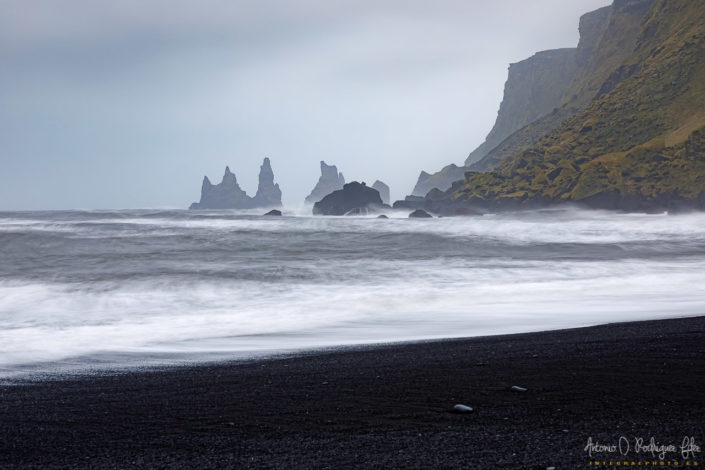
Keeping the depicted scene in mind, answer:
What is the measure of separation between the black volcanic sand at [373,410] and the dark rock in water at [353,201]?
103001 millimetres

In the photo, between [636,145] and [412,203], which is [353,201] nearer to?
[412,203]

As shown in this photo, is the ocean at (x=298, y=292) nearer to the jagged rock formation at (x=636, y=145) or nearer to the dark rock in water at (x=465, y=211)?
the jagged rock formation at (x=636, y=145)

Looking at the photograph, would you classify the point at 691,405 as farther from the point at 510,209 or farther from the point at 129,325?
the point at 510,209

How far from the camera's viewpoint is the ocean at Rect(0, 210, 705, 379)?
9.92m

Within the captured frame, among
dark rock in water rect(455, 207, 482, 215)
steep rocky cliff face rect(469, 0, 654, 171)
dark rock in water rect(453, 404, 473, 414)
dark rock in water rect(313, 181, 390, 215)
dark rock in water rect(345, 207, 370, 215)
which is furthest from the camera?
steep rocky cliff face rect(469, 0, 654, 171)

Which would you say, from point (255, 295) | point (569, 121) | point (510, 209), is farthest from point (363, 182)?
point (255, 295)

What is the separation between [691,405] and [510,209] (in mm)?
90981

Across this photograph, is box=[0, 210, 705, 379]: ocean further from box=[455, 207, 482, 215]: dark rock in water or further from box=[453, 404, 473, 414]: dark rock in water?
box=[455, 207, 482, 215]: dark rock in water

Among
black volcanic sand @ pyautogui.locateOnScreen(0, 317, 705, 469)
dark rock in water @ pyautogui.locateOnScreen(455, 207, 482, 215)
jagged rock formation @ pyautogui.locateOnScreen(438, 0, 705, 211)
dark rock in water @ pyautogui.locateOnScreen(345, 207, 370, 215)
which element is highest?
jagged rock formation @ pyautogui.locateOnScreen(438, 0, 705, 211)

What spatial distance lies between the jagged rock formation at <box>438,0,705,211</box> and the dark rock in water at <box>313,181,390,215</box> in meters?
12.8

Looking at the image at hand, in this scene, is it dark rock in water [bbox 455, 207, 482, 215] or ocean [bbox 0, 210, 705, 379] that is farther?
dark rock in water [bbox 455, 207, 482, 215]

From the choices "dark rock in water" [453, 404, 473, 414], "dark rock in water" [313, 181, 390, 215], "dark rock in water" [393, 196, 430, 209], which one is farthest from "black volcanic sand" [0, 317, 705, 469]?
"dark rock in water" [393, 196, 430, 209]

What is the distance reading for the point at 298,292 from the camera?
1705 cm

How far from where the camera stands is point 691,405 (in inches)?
179
